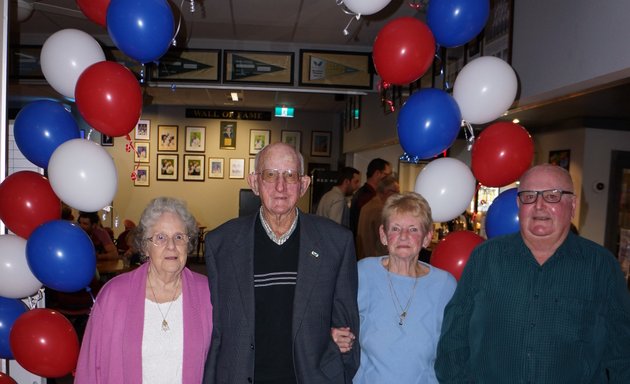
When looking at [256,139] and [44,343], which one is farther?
[256,139]

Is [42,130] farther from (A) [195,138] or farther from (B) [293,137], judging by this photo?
(B) [293,137]

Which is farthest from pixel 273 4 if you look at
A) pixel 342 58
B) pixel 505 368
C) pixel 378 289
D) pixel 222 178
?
pixel 222 178

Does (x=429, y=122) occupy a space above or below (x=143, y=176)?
above

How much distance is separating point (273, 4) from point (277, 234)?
3.47m

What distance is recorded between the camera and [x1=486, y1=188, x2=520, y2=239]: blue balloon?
250 centimetres

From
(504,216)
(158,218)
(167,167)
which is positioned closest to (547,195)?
(504,216)

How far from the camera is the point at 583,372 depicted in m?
1.81

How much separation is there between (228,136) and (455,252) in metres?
9.28

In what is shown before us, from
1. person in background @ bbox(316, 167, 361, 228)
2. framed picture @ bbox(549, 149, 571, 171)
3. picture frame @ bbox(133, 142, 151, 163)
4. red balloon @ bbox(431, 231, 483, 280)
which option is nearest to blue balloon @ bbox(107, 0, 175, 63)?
red balloon @ bbox(431, 231, 483, 280)

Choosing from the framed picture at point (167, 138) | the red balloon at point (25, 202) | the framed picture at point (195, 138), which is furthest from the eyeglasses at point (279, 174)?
the framed picture at point (167, 138)

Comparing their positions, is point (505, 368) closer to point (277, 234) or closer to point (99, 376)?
point (277, 234)

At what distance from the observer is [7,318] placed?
2.58m

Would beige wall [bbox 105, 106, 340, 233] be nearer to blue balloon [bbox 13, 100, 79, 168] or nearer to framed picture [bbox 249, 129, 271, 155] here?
framed picture [bbox 249, 129, 271, 155]

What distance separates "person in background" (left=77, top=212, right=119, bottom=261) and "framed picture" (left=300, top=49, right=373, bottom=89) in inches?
118
